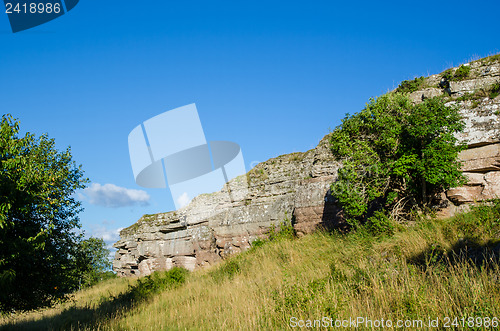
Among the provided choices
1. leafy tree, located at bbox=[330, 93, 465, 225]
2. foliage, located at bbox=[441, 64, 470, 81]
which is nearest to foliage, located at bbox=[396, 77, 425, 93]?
foliage, located at bbox=[441, 64, 470, 81]

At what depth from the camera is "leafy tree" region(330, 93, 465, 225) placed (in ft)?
30.1

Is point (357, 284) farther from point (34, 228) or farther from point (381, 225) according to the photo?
point (34, 228)

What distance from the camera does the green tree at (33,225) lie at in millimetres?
6660

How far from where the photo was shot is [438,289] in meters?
4.86

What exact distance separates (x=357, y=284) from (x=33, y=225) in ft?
28.9

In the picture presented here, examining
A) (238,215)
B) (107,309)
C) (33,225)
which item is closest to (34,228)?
(33,225)

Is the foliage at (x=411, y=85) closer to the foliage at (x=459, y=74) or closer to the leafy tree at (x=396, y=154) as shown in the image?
the foliage at (x=459, y=74)

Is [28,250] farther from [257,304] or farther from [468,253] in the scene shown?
[468,253]

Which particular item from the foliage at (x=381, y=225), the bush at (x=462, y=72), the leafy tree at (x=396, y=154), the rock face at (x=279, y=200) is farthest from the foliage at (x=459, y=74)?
the foliage at (x=381, y=225)

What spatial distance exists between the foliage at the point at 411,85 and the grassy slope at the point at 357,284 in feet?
24.7

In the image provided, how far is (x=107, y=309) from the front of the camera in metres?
11.9

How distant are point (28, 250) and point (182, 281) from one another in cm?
902

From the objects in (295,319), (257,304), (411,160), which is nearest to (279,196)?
(411,160)

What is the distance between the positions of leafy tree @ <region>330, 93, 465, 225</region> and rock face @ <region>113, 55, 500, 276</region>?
79cm
